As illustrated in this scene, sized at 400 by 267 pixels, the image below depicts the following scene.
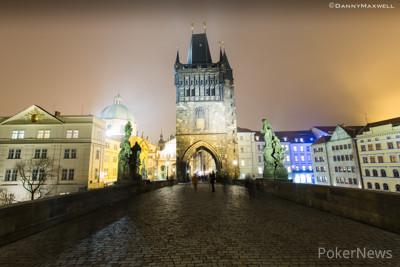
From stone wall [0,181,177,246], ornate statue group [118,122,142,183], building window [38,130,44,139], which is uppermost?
building window [38,130,44,139]

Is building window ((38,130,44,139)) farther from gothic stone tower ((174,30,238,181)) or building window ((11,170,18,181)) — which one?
gothic stone tower ((174,30,238,181))

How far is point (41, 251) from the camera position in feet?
12.1

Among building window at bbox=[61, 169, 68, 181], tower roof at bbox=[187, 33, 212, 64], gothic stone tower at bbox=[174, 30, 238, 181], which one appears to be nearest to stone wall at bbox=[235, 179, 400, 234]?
gothic stone tower at bbox=[174, 30, 238, 181]

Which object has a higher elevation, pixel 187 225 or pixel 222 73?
pixel 222 73

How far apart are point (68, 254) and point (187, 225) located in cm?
274

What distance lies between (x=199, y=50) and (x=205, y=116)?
15049mm

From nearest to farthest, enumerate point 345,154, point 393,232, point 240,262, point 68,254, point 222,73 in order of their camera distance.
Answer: point 240,262, point 68,254, point 393,232, point 222,73, point 345,154

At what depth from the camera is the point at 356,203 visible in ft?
18.1

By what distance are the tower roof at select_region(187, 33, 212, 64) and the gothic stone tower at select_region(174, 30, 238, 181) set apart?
Answer: 4.55 metres

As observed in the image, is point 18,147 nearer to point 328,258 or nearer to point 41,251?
point 41,251

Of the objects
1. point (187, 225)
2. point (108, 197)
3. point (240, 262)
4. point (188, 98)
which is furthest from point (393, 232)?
point (188, 98)

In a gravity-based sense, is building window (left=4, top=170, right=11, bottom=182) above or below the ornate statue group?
below

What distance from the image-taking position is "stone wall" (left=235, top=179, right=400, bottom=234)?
4473 millimetres

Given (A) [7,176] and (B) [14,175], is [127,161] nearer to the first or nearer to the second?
(B) [14,175]
